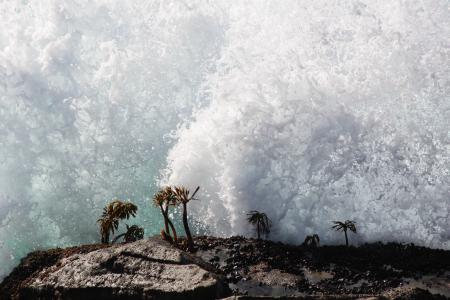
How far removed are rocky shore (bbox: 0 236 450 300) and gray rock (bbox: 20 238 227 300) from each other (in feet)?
0.18

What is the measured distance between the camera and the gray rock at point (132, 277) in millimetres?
25297

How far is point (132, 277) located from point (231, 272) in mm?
18627

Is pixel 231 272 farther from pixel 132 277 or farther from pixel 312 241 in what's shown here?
pixel 132 277

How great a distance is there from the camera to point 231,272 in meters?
44.2

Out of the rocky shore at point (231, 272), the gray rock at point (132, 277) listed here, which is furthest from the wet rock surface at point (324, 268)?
the gray rock at point (132, 277)

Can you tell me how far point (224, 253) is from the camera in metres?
50.4

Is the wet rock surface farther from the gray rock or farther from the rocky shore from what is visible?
the gray rock

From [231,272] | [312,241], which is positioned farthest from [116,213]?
[312,241]

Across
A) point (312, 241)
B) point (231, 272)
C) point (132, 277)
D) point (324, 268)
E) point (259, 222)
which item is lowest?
point (324, 268)

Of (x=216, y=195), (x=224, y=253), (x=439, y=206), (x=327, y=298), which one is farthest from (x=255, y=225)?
(x=327, y=298)

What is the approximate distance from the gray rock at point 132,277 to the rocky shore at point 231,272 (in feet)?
0.18

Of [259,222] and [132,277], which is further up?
[259,222]

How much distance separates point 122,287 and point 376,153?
5363cm

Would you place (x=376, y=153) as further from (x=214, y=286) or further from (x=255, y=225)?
(x=214, y=286)
